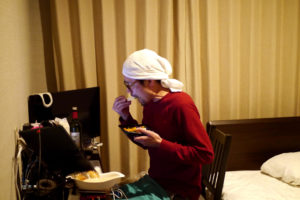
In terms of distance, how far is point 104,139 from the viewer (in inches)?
107

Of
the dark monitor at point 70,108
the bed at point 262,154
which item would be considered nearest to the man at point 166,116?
the dark monitor at point 70,108

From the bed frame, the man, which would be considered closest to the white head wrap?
the man

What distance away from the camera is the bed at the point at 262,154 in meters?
2.35

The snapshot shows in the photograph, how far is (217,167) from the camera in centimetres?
207

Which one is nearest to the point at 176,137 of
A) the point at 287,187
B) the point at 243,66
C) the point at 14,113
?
the point at 14,113

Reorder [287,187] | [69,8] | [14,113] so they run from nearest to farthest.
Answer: [14,113], [287,187], [69,8]

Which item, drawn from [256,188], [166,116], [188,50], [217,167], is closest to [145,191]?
[166,116]

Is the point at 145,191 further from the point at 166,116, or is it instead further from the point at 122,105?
the point at 122,105

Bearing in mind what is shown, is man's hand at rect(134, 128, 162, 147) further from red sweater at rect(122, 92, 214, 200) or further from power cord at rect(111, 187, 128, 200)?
power cord at rect(111, 187, 128, 200)

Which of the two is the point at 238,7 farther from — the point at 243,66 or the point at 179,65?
the point at 179,65

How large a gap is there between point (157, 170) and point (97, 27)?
60.3 inches

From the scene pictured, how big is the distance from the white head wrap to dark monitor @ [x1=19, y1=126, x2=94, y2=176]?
0.53m

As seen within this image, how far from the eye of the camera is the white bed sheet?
217cm

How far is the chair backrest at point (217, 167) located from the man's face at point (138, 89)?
706mm
